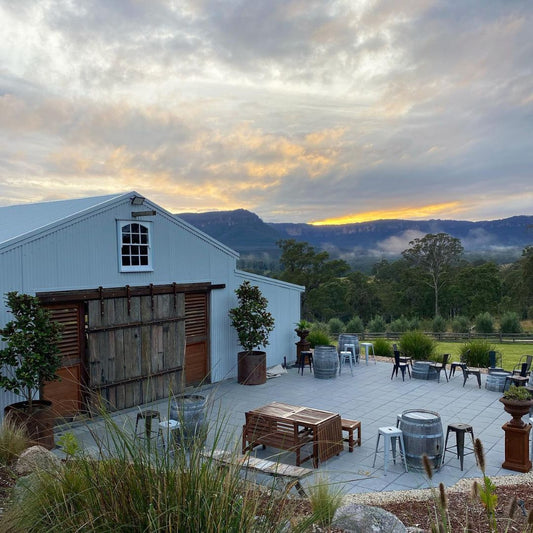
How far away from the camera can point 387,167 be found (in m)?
20.6

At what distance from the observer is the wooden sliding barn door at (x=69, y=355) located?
9.48 meters

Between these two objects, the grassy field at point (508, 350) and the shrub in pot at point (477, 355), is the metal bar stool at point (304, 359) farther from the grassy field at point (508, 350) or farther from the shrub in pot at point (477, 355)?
the grassy field at point (508, 350)

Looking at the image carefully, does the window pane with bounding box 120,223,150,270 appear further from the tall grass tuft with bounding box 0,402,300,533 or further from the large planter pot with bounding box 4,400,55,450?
the tall grass tuft with bounding box 0,402,300,533

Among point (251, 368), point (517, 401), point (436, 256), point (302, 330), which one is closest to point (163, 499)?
point (517, 401)

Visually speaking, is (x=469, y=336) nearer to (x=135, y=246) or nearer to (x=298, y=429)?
(x=135, y=246)

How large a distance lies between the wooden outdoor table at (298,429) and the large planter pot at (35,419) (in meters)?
3.36

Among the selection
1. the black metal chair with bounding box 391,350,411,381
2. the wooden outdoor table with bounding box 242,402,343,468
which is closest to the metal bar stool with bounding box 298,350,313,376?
the black metal chair with bounding box 391,350,411,381

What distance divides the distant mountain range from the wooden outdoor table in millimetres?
143365

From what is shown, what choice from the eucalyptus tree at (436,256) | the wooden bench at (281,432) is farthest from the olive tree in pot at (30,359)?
the eucalyptus tree at (436,256)

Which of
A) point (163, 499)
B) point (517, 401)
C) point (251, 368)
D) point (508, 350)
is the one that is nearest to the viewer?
point (163, 499)

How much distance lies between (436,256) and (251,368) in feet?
138

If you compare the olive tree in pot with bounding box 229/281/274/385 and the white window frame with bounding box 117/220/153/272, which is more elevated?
the white window frame with bounding box 117/220/153/272

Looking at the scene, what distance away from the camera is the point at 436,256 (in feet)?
166

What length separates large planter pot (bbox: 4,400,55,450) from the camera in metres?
7.87
